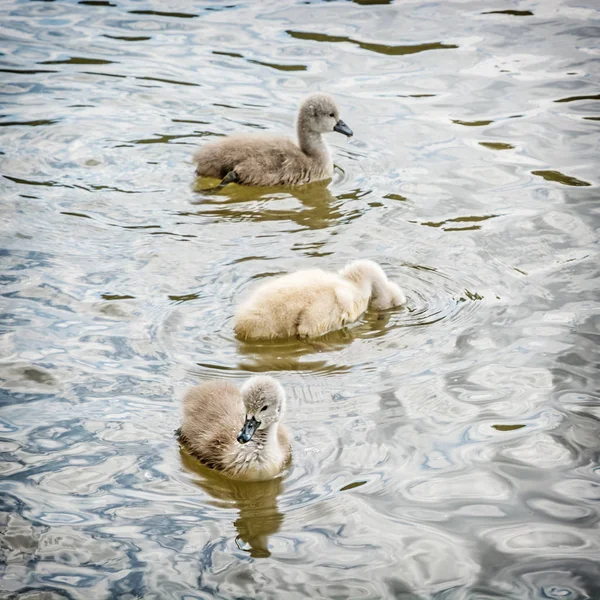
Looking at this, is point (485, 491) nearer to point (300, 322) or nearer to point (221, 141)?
point (300, 322)

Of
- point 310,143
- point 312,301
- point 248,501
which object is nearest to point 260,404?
point 248,501

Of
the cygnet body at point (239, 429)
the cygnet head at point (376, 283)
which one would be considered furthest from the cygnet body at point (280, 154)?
the cygnet body at point (239, 429)

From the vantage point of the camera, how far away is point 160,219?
698cm

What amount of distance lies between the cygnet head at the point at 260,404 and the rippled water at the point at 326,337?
0.89ft

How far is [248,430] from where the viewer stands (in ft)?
14.3

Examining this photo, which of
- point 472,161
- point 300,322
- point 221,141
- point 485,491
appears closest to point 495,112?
point 472,161

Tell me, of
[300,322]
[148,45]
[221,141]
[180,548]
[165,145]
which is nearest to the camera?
[180,548]

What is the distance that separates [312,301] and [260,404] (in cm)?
132

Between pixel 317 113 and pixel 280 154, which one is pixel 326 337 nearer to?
pixel 280 154

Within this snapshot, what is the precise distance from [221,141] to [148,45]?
333 cm

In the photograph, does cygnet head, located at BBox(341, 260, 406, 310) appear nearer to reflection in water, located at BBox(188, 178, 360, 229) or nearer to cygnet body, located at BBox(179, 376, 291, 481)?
reflection in water, located at BBox(188, 178, 360, 229)

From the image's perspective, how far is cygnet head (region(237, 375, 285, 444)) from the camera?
171 inches

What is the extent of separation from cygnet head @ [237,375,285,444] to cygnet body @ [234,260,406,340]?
1090 mm

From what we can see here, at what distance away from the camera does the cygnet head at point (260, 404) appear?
4.34 m
